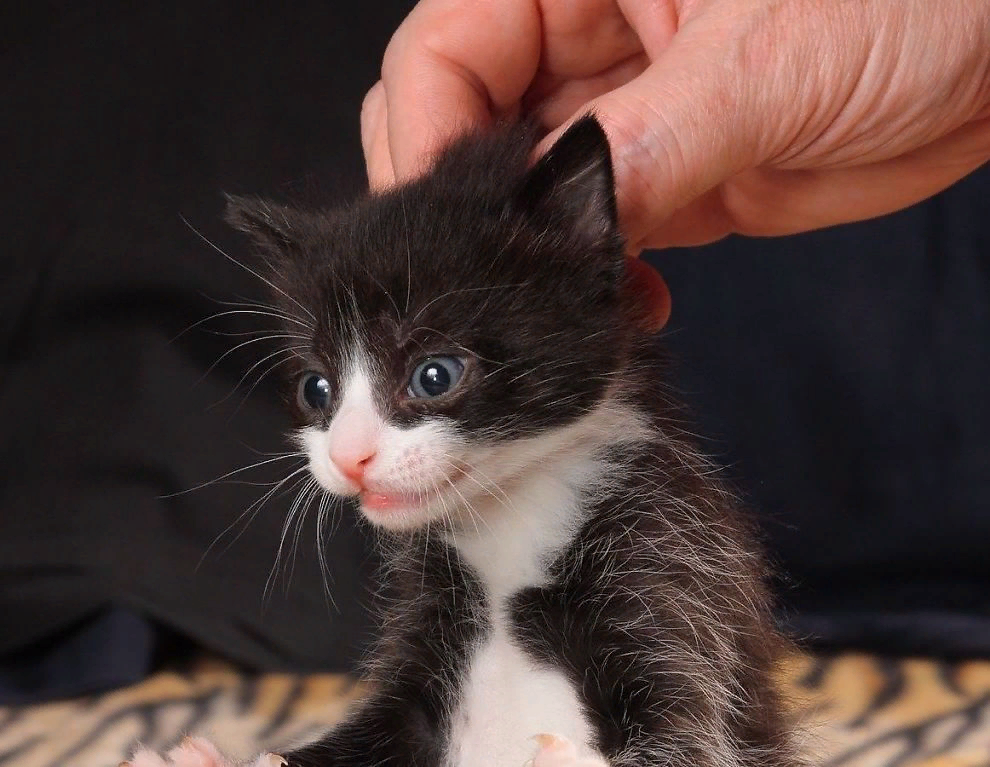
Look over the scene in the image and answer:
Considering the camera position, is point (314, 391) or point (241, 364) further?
point (241, 364)

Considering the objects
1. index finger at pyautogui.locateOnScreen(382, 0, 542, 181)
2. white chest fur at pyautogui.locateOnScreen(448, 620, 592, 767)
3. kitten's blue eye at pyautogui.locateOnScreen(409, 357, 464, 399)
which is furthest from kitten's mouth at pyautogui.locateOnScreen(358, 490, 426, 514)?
index finger at pyautogui.locateOnScreen(382, 0, 542, 181)

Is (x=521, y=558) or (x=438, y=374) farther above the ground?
(x=438, y=374)

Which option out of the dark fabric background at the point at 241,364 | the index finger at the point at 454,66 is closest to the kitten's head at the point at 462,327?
the index finger at the point at 454,66

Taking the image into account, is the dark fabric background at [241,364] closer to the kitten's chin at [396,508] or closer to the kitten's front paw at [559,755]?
the kitten's chin at [396,508]

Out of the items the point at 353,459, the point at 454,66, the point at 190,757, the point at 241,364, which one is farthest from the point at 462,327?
the point at 241,364

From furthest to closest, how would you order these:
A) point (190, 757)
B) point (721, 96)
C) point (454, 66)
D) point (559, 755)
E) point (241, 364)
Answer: point (241, 364), point (454, 66), point (721, 96), point (190, 757), point (559, 755)

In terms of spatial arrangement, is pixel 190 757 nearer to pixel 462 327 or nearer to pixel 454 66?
pixel 462 327

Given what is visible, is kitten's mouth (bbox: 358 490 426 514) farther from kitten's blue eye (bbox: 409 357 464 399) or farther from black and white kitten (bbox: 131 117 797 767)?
kitten's blue eye (bbox: 409 357 464 399)

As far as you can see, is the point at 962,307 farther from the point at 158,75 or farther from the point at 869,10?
the point at 158,75
